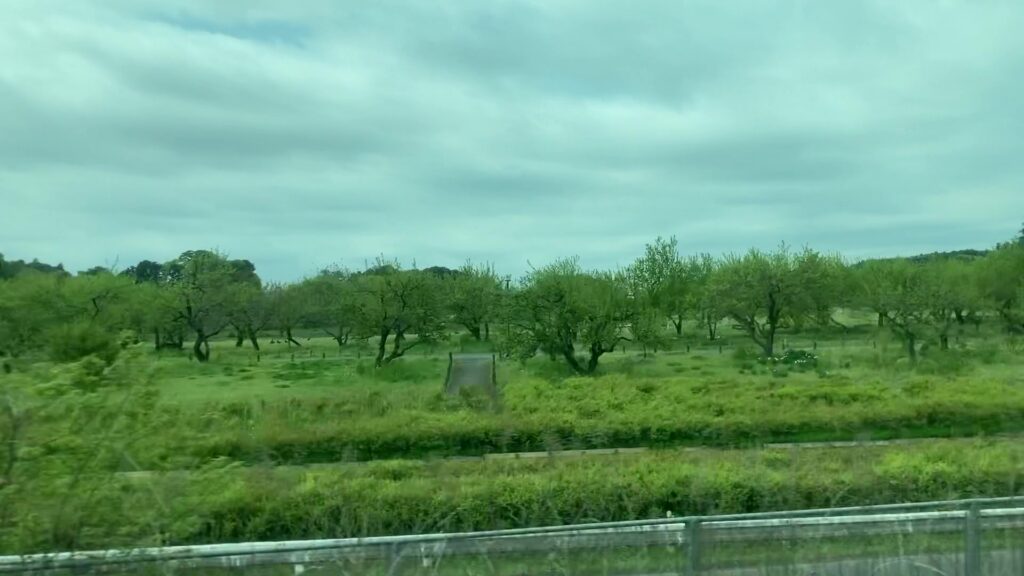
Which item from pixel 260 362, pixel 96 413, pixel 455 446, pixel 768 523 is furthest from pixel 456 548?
pixel 260 362

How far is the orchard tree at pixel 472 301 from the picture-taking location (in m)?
55.3

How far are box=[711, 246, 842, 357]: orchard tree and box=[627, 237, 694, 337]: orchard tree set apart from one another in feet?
20.5

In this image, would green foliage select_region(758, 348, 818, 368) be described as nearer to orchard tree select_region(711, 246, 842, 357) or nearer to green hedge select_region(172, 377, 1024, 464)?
orchard tree select_region(711, 246, 842, 357)

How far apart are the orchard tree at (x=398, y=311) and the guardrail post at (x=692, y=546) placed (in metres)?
39.5

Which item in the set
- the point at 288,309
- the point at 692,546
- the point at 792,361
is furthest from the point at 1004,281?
the point at 692,546

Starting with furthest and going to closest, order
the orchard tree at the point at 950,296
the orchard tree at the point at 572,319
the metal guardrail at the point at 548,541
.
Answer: the orchard tree at the point at 950,296
the orchard tree at the point at 572,319
the metal guardrail at the point at 548,541

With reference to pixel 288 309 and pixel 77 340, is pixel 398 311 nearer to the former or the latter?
pixel 288 309

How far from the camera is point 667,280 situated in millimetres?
70688

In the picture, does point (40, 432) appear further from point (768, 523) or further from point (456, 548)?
A: point (768, 523)

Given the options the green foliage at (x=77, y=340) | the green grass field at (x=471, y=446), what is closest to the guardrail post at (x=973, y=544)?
the green grass field at (x=471, y=446)

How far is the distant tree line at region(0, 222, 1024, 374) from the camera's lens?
44.8 m

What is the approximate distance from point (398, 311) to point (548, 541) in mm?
41113

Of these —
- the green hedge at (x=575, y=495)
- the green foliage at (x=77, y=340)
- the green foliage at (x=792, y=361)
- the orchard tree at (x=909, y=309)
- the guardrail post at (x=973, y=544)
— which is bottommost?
the green hedge at (x=575, y=495)

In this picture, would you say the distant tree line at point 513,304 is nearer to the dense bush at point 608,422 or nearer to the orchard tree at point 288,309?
the orchard tree at point 288,309
